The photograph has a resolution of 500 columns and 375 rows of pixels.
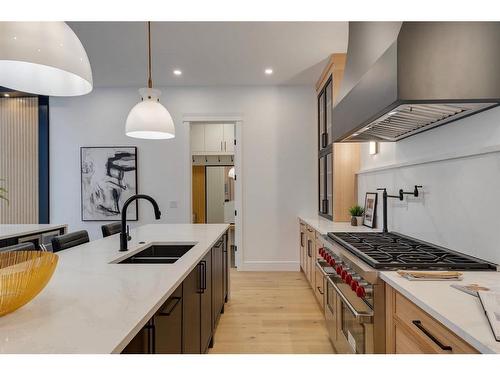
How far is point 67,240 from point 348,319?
2019mm

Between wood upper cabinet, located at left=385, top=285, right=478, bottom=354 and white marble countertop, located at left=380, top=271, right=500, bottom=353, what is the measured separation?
0.04 meters

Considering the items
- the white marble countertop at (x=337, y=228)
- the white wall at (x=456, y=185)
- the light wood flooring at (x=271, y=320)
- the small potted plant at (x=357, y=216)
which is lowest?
the light wood flooring at (x=271, y=320)

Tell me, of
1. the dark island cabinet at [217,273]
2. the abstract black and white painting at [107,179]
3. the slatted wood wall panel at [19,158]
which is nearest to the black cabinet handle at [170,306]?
the dark island cabinet at [217,273]

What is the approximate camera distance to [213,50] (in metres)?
3.53

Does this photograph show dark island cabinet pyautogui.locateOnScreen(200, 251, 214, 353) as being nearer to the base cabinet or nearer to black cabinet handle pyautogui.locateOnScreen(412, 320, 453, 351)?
the base cabinet

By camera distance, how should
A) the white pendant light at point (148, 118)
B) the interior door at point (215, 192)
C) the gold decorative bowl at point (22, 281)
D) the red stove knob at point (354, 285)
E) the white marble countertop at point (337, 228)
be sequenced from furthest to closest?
the interior door at point (215, 192) < the white marble countertop at point (337, 228) < the white pendant light at point (148, 118) < the red stove knob at point (354, 285) < the gold decorative bowl at point (22, 281)

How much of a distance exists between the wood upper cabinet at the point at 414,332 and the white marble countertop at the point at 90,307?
92 cm

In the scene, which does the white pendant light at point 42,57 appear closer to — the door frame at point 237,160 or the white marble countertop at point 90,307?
the white marble countertop at point 90,307

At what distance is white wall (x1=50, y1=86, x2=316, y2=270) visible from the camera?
4.69m

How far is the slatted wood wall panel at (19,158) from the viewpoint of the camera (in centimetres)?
473

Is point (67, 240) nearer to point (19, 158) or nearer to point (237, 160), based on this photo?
point (237, 160)

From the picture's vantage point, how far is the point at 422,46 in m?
1.29

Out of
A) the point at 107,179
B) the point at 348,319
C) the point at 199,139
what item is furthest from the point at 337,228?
the point at 199,139
